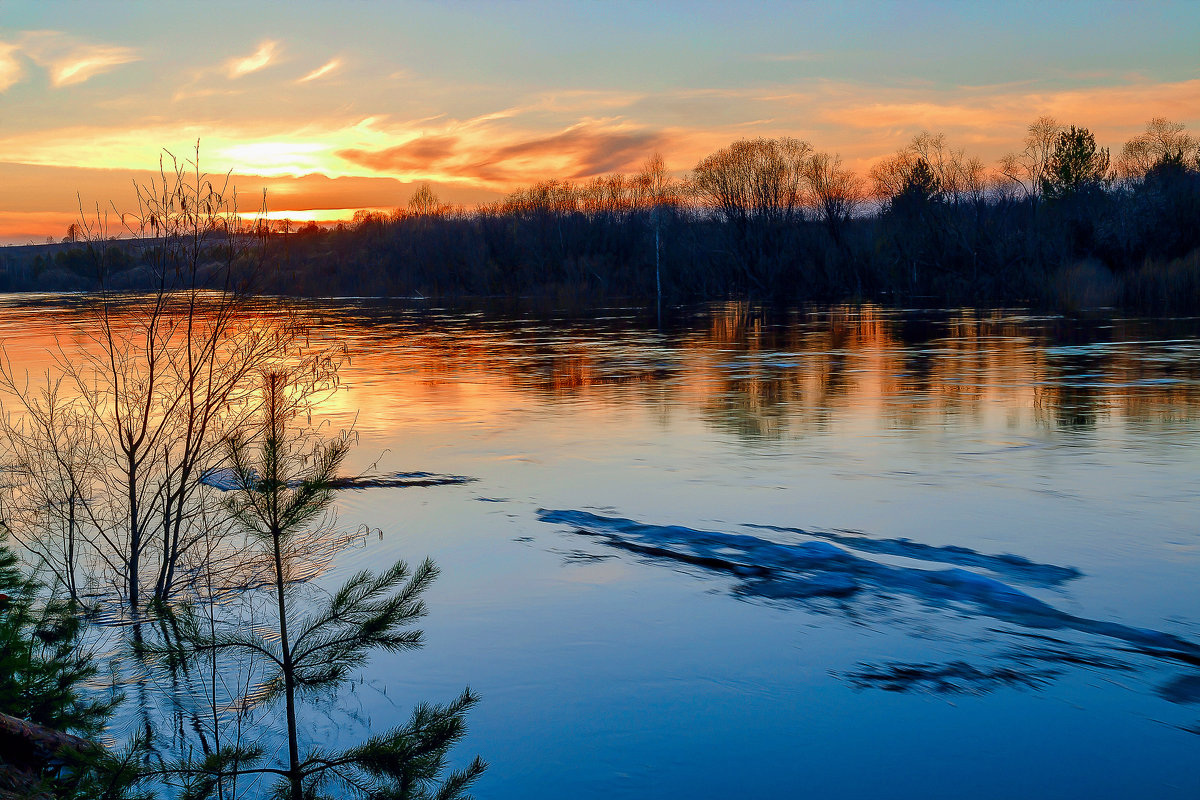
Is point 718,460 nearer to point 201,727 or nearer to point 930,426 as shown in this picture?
point 930,426

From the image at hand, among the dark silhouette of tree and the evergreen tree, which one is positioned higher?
the dark silhouette of tree

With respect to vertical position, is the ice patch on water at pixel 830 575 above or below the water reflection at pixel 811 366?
below

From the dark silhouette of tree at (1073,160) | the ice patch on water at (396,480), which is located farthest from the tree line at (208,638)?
the dark silhouette of tree at (1073,160)

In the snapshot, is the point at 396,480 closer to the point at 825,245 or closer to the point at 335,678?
the point at 335,678

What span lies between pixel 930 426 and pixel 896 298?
45302 millimetres

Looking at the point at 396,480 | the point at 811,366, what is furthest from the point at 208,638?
the point at 811,366

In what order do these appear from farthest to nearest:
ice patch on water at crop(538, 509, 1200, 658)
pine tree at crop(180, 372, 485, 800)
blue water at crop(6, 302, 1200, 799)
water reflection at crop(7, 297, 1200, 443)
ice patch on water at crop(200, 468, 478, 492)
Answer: water reflection at crop(7, 297, 1200, 443)
ice patch on water at crop(200, 468, 478, 492)
ice patch on water at crop(538, 509, 1200, 658)
blue water at crop(6, 302, 1200, 799)
pine tree at crop(180, 372, 485, 800)

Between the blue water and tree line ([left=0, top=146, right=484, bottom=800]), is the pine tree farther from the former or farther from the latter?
the blue water

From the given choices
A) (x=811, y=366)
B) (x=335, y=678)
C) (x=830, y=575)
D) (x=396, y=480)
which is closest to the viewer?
(x=335, y=678)

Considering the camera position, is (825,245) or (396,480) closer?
(396,480)

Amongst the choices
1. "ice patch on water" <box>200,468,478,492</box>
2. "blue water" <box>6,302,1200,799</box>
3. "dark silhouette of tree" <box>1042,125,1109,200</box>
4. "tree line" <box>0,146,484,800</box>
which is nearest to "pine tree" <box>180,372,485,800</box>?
"tree line" <box>0,146,484,800</box>

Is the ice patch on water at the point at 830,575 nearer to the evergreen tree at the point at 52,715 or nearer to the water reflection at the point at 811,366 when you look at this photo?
the evergreen tree at the point at 52,715

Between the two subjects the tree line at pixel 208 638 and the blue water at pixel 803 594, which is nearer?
the tree line at pixel 208 638

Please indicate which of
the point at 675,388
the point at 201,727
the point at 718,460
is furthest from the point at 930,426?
the point at 201,727
